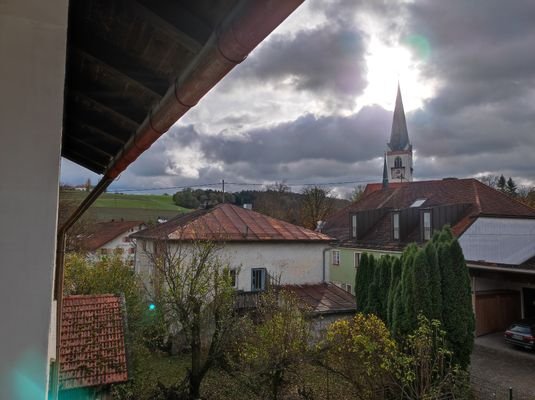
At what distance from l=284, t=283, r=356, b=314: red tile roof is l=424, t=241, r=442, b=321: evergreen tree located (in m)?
5.09

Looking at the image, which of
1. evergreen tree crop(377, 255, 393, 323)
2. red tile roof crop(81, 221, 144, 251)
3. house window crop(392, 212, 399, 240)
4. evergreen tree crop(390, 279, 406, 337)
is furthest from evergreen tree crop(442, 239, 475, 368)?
red tile roof crop(81, 221, 144, 251)

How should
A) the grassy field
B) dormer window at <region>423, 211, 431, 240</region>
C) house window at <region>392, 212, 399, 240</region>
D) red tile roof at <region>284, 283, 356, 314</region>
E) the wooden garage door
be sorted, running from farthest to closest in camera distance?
the grassy field < house window at <region>392, 212, 399, 240</region> < dormer window at <region>423, 211, 431, 240</region> < the wooden garage door < red tile roof at <region>284, 283, 356, 314</region>

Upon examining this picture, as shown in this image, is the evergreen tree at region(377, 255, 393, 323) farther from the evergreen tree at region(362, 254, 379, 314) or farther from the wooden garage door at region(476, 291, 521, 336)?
the wooden garage door at region(476, 291, 521, 336)

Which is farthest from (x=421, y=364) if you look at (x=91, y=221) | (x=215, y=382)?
(x=91, y=221)

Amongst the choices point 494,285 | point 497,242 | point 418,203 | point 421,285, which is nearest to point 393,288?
point 421,285

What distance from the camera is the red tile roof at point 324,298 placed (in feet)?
50.6

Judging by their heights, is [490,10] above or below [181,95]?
above

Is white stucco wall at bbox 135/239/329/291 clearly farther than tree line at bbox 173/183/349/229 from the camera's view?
No

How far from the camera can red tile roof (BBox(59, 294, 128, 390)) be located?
272 inches

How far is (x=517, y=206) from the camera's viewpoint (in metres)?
20.7

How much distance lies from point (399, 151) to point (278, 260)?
40834 mm

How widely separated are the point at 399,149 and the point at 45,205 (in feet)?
183

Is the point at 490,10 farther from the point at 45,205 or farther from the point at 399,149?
the point at 399,149

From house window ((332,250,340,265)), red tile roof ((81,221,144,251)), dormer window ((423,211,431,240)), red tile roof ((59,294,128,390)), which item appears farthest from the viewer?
red tile roof ((81,221,144,251))
